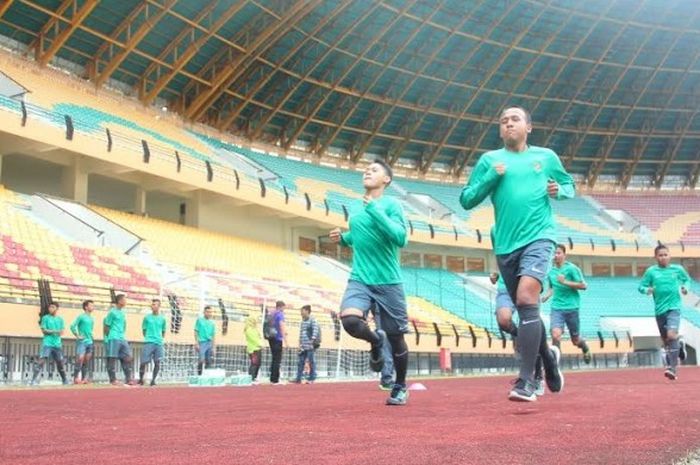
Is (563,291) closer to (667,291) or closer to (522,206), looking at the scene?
(667,291)

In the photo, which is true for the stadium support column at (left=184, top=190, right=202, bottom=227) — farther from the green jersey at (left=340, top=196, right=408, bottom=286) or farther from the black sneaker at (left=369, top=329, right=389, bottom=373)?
the green jersey at (left=340, top=196, right=408, bottom=286)

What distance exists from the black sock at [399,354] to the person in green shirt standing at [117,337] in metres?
9.74

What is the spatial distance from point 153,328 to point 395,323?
33.1 feet

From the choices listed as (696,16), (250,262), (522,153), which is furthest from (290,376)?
(696,16)

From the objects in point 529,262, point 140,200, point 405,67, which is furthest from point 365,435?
point 405,67

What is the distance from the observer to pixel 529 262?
236 inches

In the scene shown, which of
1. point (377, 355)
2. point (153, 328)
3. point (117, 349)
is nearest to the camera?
point (377, 355)

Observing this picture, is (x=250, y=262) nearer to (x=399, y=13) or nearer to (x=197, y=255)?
(x=197, y=255)

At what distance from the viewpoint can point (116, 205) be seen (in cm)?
3278

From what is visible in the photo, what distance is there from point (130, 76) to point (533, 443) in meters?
32.6

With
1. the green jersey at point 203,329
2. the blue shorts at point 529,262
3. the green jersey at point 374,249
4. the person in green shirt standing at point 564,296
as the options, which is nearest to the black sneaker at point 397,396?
the green jersey at point 374,249

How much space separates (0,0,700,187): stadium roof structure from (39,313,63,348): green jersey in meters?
15.8

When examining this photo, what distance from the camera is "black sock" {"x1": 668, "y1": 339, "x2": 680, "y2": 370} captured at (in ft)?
39.3

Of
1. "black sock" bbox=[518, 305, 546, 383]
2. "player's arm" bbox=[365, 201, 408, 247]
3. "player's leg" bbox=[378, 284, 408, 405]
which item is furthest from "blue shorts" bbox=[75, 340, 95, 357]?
"black sock" bbox=[518, 305, 546, 383]
